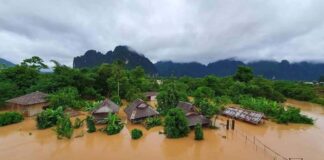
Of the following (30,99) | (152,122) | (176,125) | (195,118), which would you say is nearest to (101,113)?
(152,122)

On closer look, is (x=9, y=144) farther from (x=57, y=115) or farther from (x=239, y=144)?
(x=239, y=144)

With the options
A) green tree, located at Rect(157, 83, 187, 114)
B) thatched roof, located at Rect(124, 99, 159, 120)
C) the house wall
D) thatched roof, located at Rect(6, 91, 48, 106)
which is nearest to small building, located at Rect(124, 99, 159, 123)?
thatched roof, located at Rect(124, 99, 159, 120)

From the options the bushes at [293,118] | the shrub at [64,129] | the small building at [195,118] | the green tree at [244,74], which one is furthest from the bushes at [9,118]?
the green tree at [244,74]

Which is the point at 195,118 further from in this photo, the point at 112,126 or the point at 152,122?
the point at 112,126

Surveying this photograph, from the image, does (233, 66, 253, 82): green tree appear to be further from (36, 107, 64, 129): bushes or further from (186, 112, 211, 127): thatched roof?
(36, 107, 64, 129): bushes

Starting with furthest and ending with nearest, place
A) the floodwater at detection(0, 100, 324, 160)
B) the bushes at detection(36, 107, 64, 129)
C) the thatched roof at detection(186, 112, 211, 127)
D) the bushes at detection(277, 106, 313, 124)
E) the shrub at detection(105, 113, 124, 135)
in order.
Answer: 1. the bushes at detection(277, 106, 313, 124)
2. the bushes at detection(36, 107, 64, 129)
3. the thatched roof at detection(186, 112, 211, 127)
4. the shrub at detection(105, 113, 124, 135)
5. the floodwater at detection(0, 100, 324, 160)

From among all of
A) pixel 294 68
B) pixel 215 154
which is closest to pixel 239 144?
pixel 215 154
